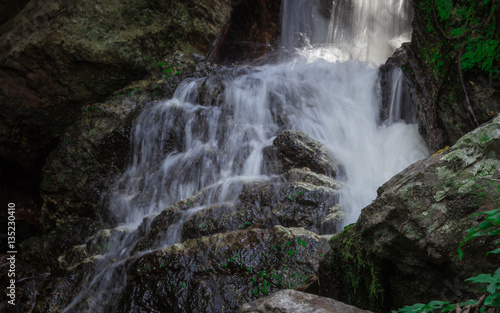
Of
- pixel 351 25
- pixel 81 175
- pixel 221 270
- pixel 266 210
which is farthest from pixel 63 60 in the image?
pixel 351 25

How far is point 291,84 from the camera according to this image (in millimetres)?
8141

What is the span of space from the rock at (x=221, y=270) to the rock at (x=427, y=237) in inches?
39.2

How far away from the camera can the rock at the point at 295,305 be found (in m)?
2.10

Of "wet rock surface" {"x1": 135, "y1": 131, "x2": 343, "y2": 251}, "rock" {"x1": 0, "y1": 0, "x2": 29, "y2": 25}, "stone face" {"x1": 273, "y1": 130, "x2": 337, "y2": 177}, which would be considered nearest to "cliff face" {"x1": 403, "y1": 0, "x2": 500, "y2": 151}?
"stone face" {"x1": 273, "y1": 130, "x2": 337, "y2": 177}

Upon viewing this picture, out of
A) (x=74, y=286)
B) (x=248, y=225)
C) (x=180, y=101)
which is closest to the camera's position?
(x=248, y=225)

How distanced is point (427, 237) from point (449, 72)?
2810 millimetres

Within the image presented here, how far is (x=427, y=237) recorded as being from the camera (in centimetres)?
218

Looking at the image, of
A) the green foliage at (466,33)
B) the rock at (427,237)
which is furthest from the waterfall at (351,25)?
the rock at (427,237)

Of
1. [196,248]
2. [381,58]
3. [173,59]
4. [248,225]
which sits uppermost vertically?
[381,58]

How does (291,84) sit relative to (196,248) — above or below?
above

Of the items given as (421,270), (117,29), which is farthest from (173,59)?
(421,270)

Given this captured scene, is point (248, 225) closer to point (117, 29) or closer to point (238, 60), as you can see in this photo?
point (117, 29)

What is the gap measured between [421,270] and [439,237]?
308 millimetres

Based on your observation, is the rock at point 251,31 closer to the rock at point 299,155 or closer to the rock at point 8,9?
the rock at point 8,9
